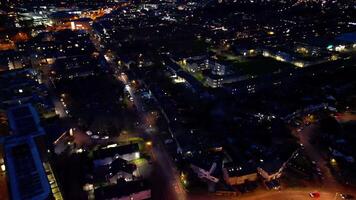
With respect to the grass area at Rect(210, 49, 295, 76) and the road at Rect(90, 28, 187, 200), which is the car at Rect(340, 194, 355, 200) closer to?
the road at Rect(90, 28, 187, 200)

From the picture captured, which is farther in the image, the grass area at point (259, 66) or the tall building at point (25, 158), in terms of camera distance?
the grass area at point (259, 66)

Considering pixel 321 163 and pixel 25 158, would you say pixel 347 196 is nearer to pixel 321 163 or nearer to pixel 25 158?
pixel 321 163

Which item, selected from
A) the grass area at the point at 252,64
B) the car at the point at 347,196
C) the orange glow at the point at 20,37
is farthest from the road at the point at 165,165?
the orange glow at the point at 20,37

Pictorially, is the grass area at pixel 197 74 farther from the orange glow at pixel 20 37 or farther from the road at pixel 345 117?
the orange glow at pixel 20 37

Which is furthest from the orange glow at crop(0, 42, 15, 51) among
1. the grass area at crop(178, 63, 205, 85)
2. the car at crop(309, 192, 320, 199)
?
the car at crop(309, 192, 320, 199)

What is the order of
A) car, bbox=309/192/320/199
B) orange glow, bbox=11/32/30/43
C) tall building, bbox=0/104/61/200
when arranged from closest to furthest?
tall building, bbox=0/104/61/200
car, bbox=309/192/320/199
orange glow, bbox=11/32/30/43

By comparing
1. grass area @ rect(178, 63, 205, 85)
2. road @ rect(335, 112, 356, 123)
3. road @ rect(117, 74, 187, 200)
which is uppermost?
grass area @ rect(178, 63, 205, 85)

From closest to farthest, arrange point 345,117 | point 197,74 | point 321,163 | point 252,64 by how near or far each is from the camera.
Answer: point 321,163 < point 345,117 < point 197,74 < point 252,64

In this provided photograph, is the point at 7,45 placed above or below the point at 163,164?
above

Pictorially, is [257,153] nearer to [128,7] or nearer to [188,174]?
[188,174]

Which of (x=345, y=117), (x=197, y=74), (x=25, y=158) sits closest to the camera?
(x=25, y=158)

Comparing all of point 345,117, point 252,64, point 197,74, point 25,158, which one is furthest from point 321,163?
point 252,64
